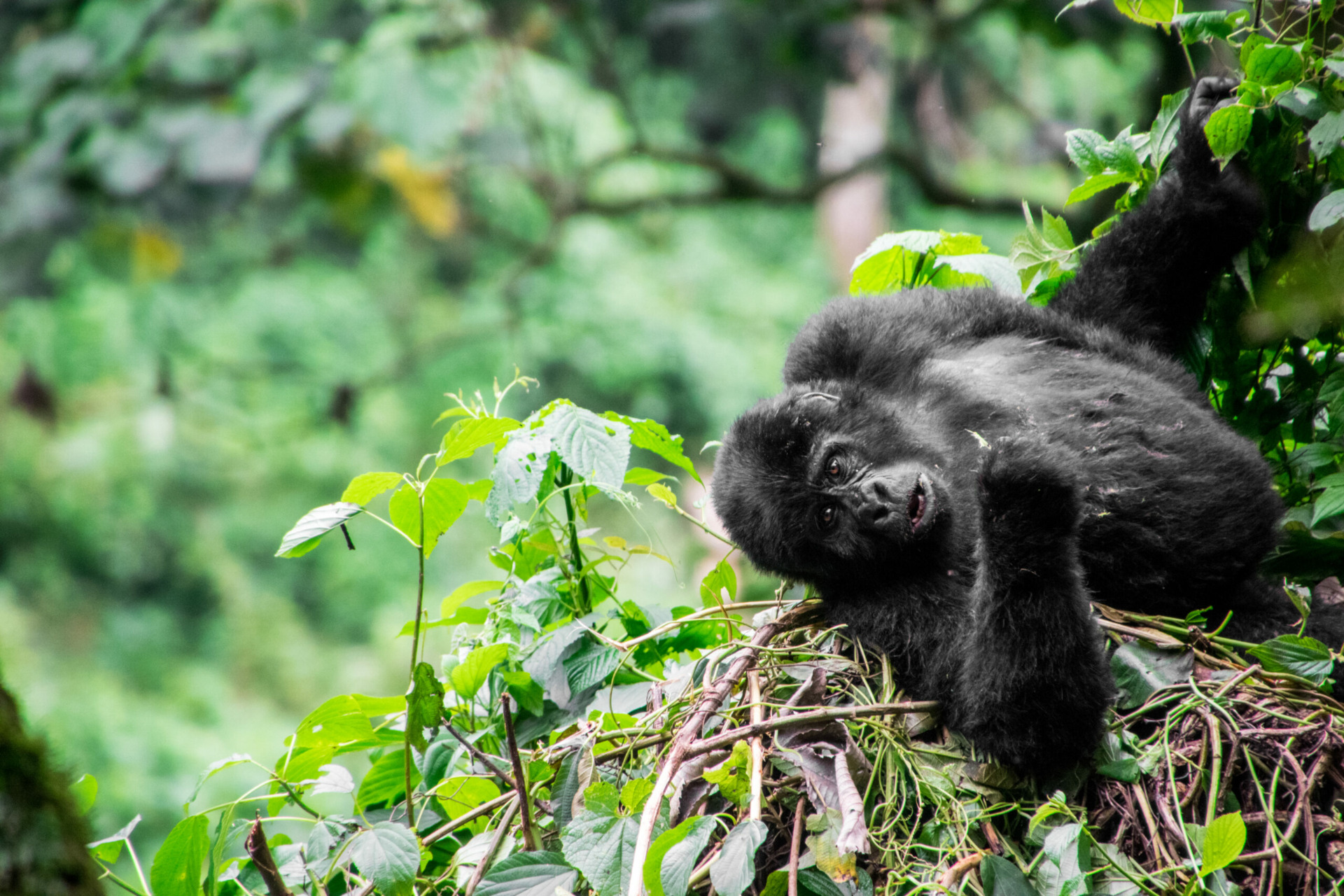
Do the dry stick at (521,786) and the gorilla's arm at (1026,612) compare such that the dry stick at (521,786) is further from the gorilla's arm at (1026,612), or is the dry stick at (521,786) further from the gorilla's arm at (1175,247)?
the gorilla's arm at (1175,247)

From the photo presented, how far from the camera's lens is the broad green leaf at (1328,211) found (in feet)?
5.25

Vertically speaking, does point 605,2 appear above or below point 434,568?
above

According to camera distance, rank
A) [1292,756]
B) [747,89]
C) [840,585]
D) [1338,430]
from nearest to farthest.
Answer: [1292,756], [1338,430], [840,585], [747,89]

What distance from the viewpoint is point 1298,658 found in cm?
148

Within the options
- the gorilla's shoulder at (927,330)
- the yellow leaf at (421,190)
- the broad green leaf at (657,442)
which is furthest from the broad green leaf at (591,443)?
the yellow leaf at (421,190)

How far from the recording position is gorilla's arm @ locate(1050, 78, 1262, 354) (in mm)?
1992

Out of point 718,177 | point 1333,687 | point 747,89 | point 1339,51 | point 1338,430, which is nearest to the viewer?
point 1333,687

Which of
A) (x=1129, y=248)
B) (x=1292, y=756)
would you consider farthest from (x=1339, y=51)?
(x=1292, y=756)

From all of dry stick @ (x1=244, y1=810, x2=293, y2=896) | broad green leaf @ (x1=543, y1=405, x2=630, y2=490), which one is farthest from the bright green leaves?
dry stick @ (x1=244, y1=810, x2=293, y2=896)

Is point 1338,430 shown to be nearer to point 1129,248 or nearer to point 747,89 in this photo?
point 1129,248

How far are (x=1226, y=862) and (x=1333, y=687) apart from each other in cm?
52

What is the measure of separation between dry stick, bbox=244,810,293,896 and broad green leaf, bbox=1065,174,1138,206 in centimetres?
171

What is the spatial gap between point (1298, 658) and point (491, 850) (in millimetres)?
1151

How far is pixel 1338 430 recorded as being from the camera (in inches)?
70.8
